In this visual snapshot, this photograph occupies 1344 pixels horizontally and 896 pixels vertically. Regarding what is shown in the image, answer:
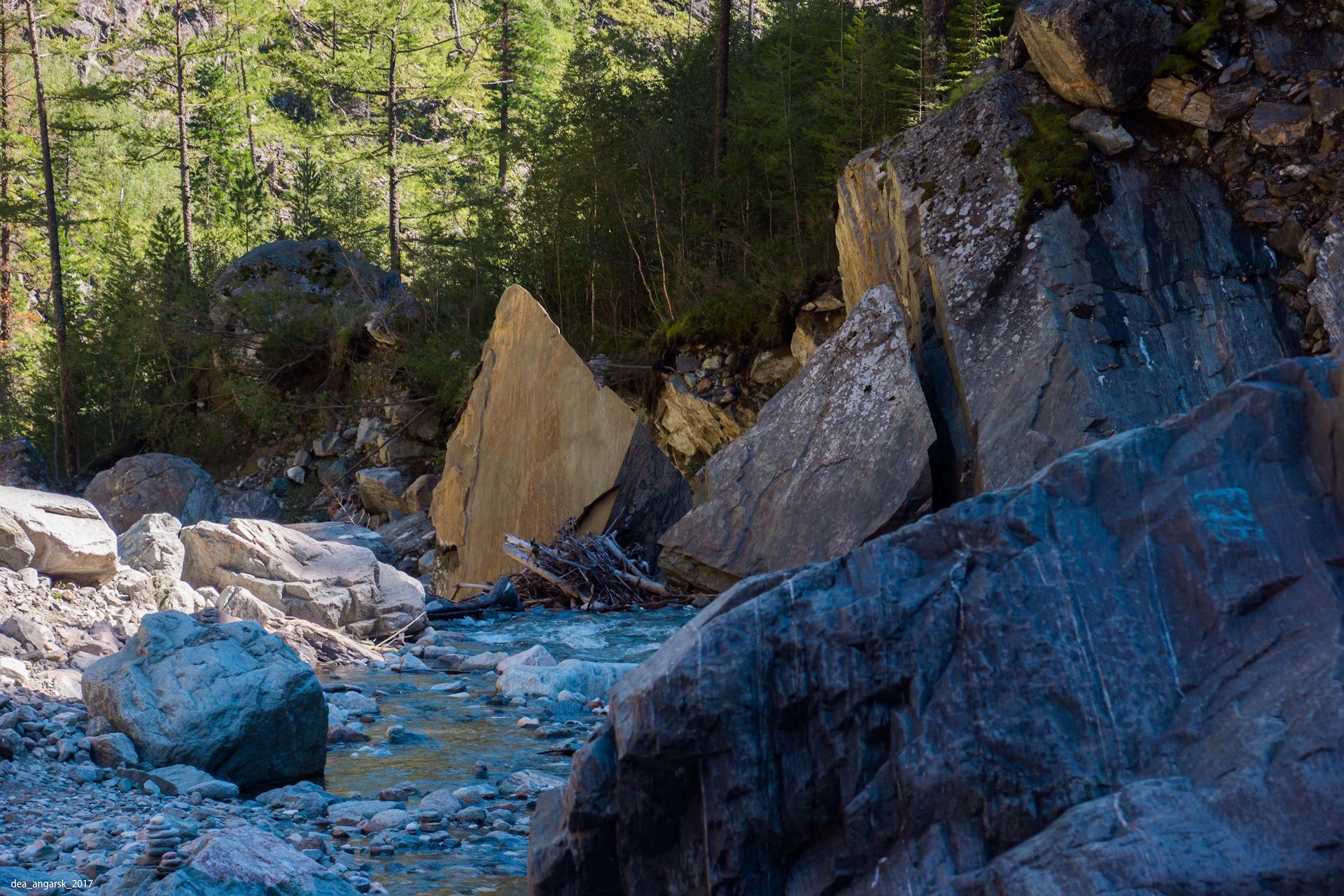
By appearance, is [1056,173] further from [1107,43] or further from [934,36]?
[934,36]

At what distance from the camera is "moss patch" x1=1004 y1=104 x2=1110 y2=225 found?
6582 millimetres

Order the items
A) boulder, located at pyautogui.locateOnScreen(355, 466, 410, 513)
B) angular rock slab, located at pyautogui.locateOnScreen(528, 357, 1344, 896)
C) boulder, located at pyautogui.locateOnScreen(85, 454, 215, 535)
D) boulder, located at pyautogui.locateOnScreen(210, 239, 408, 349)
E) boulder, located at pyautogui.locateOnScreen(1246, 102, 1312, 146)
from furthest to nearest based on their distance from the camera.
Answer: boulder, located at pyautogui.locateOnScreen(210, 239, 408, 349), boulder, located at pyautogui.locateOnScreen(355, 466, 410, 513), boulder, located at pyautogui.locateOnScreen(85, 454, 215, 535), boulder, located at pyautogui.locateOnScreen(1246, 102, 1312, 146), angular rock slab, located at pyautogui.locateOnScreen(528, 357, 1344, 896)

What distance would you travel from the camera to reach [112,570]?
518 cm

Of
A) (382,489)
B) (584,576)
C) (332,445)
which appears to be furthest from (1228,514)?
(332,445)

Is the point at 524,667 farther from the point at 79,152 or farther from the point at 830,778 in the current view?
the point at 79,152

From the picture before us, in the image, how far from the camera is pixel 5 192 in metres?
24.1

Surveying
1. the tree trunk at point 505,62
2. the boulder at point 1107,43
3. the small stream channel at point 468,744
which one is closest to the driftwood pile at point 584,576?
the small stream channel at point 468,744

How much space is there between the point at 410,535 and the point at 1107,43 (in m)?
9.70

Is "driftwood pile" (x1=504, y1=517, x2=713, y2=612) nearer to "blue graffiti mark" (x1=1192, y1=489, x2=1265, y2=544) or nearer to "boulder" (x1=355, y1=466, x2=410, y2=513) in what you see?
"blue graffiti mark" (x1=1192, y1=489, x2=1265, y2=544)

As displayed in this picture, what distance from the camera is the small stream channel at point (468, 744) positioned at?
2.51 meters

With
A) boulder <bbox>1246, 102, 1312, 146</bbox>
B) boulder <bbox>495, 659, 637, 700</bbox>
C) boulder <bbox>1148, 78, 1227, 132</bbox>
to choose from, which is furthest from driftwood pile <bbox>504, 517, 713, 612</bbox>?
boulder <bbox>1246, 102, 1312, 146</bbox>

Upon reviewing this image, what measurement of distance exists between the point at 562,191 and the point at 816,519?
969 cm

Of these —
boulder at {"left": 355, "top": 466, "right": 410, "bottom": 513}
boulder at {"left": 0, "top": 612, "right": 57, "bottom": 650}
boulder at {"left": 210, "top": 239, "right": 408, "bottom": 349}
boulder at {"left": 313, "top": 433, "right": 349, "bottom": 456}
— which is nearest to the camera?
boulder at {"left": 0, "top": 612, "right": 57, "bottom": 650}

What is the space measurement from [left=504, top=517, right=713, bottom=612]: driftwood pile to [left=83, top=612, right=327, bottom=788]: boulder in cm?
411
